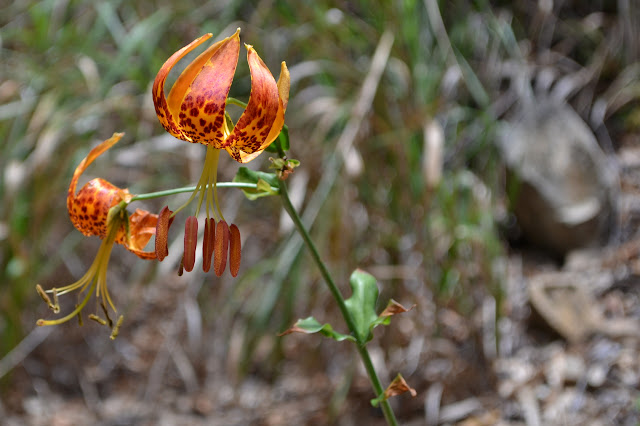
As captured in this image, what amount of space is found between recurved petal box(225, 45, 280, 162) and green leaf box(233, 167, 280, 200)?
3 cm

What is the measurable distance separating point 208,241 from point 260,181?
0.23 feet

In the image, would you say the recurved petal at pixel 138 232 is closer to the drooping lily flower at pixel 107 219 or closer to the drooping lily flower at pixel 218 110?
the drooping lily flower at pixel 107 219

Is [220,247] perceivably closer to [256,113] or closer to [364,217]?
[256,113]

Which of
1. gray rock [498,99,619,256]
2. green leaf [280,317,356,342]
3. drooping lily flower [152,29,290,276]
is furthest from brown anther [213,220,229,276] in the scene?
gray rock [498,99,619,256]

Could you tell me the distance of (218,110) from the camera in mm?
542

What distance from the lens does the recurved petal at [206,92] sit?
20.3 inches

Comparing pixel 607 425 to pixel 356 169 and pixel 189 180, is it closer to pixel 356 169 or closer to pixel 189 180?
pixel 356 169

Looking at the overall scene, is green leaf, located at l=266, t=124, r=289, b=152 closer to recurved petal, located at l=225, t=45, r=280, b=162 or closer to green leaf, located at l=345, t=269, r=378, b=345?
recurved petal, located at l=225, t=45, r=280, b=162

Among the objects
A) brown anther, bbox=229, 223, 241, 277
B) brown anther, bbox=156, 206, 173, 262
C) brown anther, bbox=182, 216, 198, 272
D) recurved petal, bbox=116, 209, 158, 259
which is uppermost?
brown anther, bbox=156, 206, 173, 262

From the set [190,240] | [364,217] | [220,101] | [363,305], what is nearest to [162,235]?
[190,240]

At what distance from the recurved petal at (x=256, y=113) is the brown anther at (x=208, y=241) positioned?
0.07 metres

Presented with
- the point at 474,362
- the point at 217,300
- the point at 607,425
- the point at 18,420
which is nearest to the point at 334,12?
the point at 217,300

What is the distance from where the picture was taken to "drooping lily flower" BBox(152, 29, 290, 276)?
1.67 ft

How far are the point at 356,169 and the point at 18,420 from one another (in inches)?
49.4
